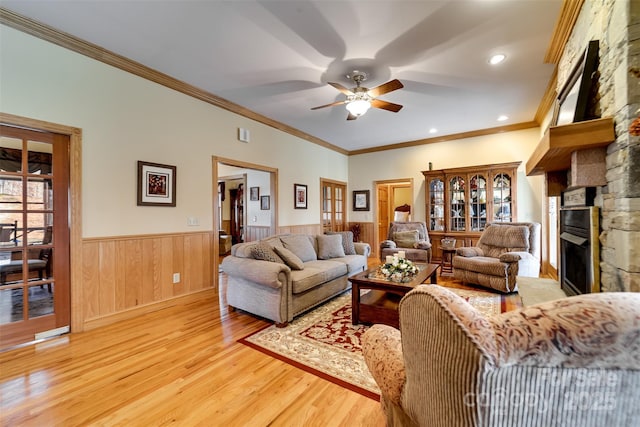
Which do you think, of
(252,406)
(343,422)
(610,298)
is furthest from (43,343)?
(610,298)

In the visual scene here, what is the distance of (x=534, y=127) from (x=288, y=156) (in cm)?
469

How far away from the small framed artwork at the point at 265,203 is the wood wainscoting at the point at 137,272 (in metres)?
1.93

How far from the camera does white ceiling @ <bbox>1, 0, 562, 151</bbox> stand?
7.34ft

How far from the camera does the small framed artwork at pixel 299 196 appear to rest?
5.50m

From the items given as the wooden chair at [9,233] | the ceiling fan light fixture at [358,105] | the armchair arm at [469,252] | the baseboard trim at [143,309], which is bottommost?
the baseboard trim at [143,309]

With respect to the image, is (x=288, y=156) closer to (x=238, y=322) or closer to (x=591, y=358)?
(x=238, y=322)

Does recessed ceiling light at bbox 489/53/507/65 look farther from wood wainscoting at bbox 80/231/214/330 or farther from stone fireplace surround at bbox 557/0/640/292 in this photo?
wood wainscoting at bbox 80/231/214/330

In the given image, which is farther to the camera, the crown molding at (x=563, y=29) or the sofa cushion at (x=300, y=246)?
the sofa cushion at (x=300, y=246)

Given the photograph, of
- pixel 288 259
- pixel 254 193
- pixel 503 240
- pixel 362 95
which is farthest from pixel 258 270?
pixel 503 240

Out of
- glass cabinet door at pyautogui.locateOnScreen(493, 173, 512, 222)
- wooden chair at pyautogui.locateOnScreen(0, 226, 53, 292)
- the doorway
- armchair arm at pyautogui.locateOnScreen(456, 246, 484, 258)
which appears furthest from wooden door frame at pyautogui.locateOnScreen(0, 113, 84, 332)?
glass cabinet door at pyautogui.locateOnScreen(493, 173, 512, 222)

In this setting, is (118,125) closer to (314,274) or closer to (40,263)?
(40,263)

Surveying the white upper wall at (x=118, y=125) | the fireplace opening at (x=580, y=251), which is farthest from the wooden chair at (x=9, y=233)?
the fireplace opening at (x=580, y=251)

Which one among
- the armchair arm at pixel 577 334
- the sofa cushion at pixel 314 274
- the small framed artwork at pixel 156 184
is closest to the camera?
the armchair arm at pixel 577 334

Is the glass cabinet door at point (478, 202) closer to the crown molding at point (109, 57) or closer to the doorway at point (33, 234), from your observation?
the crown molding at point (109, 57)
